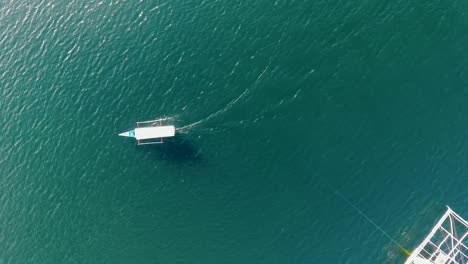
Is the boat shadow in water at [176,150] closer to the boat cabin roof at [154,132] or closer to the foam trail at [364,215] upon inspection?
the boat cabin roof at [154,132]

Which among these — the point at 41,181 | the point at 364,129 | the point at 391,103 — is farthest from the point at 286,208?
the point at 41,181

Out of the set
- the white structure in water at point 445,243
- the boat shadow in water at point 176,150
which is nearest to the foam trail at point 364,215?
the white structure in water at point 445,243

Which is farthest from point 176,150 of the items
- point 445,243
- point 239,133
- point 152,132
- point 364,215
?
point 445,243

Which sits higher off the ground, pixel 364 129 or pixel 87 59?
pixel 364 129

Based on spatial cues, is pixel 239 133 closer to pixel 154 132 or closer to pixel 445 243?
pixel 154 132

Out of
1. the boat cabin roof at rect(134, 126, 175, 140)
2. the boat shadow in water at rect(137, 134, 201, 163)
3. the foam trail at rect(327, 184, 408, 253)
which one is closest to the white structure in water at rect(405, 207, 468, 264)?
the foam trail at rect(327, 184, 408, 253)

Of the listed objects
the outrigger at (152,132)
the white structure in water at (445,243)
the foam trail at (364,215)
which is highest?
the white structure in water at (445,243)

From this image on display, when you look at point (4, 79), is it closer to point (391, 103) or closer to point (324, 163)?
point (324, 163)

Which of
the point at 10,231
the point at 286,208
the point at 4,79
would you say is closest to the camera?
the point at 286,208
